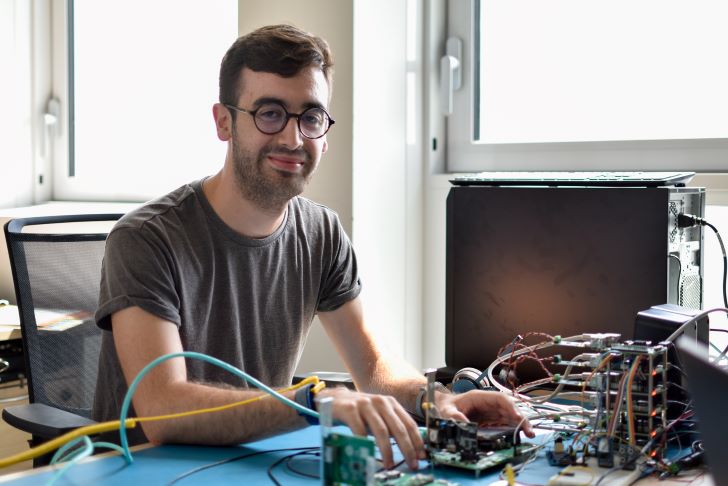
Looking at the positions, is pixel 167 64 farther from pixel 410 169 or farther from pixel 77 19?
pixel 410 169

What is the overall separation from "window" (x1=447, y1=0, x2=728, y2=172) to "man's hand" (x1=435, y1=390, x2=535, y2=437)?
1136 millimetres

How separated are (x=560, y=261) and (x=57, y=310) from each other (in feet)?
3.37

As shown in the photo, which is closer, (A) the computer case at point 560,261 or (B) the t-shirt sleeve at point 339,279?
(A) the computer case at point 560,261

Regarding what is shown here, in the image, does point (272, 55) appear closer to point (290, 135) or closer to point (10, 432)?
point (290, 135)

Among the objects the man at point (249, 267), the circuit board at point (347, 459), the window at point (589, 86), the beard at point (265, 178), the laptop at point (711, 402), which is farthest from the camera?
the window at point (589, 86)

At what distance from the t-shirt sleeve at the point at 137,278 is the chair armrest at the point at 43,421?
0.56 ft

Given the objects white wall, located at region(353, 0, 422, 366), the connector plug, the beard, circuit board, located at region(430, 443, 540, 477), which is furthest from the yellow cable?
white wall, located at region(353, 0, 422, 366)

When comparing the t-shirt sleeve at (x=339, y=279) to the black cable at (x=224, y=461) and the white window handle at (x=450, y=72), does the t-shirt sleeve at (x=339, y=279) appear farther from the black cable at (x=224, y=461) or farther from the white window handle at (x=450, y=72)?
the white window handle at (x=450, y=72)

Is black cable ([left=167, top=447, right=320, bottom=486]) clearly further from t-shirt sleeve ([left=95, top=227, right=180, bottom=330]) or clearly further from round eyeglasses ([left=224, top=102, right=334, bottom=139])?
round eyeglasses ([left=224, top=102, right=334, bottom=139])

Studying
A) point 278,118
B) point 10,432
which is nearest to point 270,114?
point 278,118

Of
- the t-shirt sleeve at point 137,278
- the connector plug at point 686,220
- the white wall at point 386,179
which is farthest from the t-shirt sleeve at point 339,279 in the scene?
the connector plug at point 686,220

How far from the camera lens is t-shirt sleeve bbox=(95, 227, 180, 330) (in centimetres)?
147

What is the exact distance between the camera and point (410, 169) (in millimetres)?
2584

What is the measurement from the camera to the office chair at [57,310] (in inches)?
70.1
